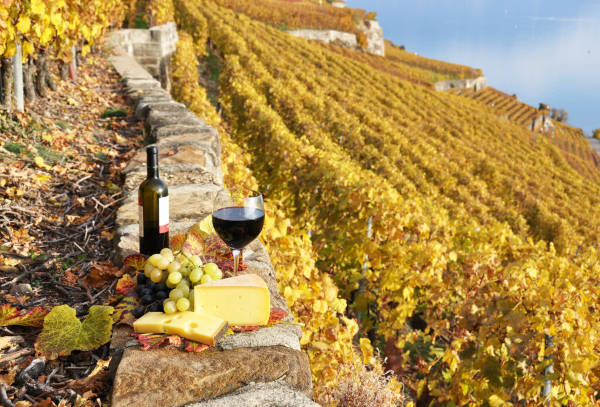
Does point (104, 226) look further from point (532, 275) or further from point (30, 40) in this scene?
point (532, 275)

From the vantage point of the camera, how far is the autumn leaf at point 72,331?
4.32 feet

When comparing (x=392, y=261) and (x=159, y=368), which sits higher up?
(x=159, y=368)

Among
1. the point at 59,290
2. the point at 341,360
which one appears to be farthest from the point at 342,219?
the point at 59,290

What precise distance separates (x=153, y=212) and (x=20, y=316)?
22.1 inches

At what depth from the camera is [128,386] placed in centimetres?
109

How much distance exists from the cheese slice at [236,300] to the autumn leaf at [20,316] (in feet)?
1.90

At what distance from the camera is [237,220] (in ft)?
4.97

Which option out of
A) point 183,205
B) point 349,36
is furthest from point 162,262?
point 349,36

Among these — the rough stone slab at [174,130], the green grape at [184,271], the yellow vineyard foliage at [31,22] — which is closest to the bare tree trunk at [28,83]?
the yellow vineyard foliage at [31,22]

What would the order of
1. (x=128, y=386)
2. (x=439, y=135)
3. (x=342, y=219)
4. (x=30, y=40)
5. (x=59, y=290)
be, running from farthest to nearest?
(x=439, y=135), (x=342, y=219), (x=30, y=40), (x=59, y=290), (x=128, y=386)

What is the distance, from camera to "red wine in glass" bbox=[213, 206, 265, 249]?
1511 mm

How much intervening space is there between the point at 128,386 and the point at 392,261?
3.75 metres

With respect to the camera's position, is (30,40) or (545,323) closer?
(545,323)

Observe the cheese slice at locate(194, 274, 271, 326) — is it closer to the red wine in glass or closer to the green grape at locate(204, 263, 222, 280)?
the green grape at locate(204, 263, 222, 280)
